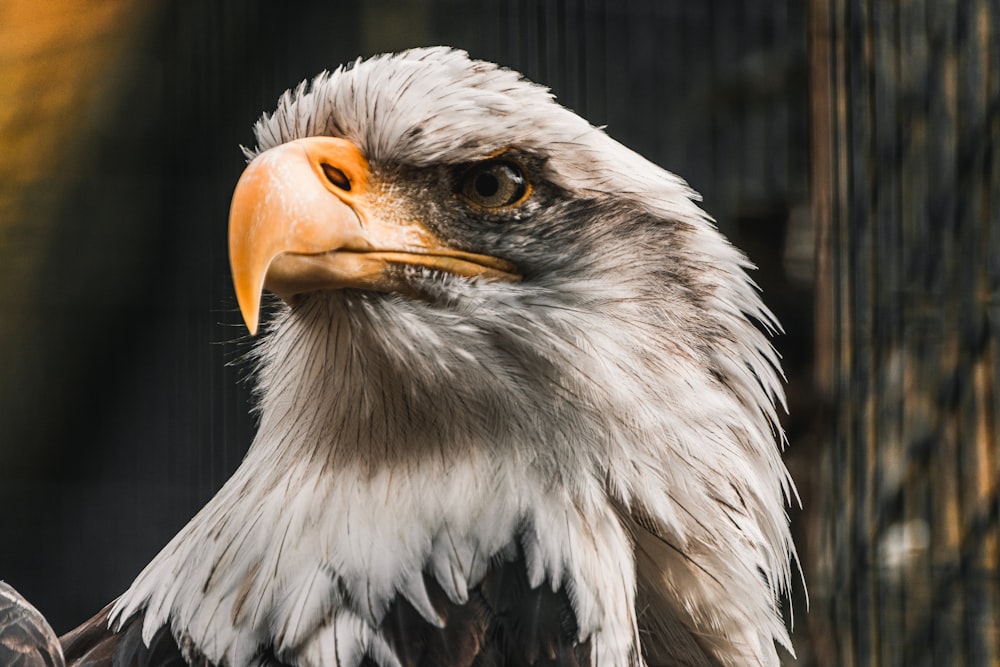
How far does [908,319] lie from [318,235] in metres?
1.33

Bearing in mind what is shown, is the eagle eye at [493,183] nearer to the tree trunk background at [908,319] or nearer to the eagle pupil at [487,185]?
the eagle pupil at [487,185]

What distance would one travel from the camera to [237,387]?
160 centimetres

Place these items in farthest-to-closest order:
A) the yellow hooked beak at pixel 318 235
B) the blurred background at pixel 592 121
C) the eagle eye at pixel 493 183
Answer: the blurred background at pixel 592 121 < the eagle eye at pixel 493 183 < the yellow hooked beak at pixel 318 235

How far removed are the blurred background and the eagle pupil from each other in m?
0.95

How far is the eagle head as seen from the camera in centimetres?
72

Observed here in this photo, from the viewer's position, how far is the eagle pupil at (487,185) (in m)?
0.78

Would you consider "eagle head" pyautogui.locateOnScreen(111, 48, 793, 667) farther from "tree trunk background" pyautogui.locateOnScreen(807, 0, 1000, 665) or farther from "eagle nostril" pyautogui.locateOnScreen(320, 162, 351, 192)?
"tree trunk background" pyautogui.locateOnScreen(807, 0, 1000, 665)

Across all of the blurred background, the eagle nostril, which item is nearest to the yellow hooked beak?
the eagle nostril

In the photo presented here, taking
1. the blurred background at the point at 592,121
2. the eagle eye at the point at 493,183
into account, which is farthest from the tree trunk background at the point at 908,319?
the eagle eye at the point at 493,183

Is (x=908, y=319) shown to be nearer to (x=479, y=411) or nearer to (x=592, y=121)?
(x=592, y=121)

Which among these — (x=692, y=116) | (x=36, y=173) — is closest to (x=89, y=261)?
(x=36, y=173)

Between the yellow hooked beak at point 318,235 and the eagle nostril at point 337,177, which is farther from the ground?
the eagle nostril at point 337,177

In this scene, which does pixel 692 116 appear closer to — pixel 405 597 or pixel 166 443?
pixel 166 443

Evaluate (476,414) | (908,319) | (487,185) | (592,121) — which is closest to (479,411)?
(476,414)
